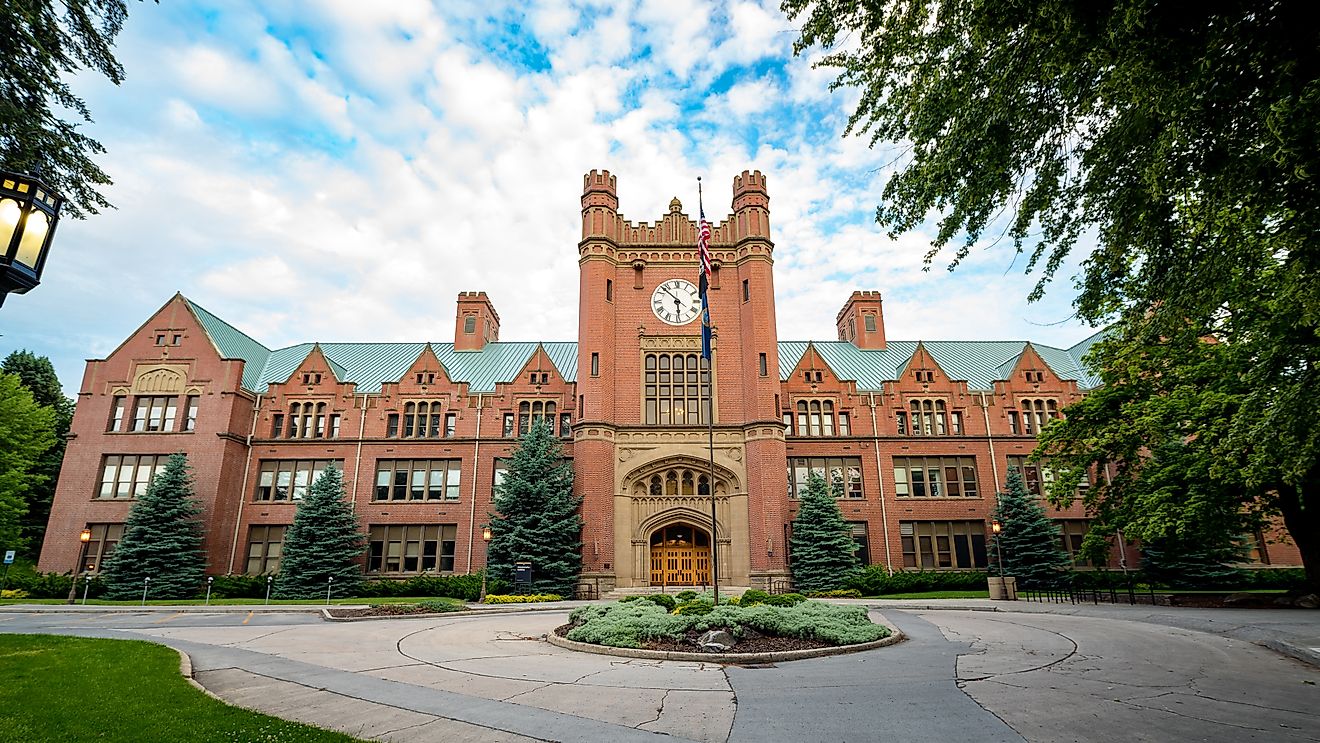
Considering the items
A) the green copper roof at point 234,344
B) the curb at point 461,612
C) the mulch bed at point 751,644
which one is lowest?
the curb at point 461,612

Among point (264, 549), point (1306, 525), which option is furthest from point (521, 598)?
point (1306, 525)

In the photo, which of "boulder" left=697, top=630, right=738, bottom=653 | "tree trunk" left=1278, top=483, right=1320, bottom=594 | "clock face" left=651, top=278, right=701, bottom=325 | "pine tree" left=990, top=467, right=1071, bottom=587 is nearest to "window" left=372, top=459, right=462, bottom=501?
"clock face" left=651, top=278, right=701, bottom=325

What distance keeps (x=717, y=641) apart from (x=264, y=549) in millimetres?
31895

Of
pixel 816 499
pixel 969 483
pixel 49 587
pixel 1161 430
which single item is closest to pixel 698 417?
pixel 816 499

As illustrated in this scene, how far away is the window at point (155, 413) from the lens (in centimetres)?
3588

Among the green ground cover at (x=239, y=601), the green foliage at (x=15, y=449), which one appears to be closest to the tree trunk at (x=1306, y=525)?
the green ground cover at (x=239, y=601)

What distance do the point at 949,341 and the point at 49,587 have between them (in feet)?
169

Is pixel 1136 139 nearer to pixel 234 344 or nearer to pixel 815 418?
pixel 815 418

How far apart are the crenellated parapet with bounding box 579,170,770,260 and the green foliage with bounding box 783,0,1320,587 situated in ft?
88.4

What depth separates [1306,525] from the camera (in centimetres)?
2072

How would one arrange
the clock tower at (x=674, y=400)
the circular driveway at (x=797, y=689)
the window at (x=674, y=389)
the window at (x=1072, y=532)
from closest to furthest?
the circular driveway at (x=797, y=689) → the clock tower at (x=674, y=400) → the window at (x=674, y=389) → the window at (x=1072, y=532)

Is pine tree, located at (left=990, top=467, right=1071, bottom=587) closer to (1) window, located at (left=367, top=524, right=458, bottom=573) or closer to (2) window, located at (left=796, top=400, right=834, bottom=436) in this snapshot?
(2) window, located at (left=796, top=400, right=834, bottom=436)

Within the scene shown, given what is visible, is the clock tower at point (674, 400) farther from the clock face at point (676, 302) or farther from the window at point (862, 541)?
the window at point (862, 541)

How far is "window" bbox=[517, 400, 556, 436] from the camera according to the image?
37.5 metres
